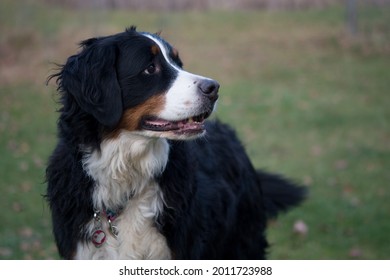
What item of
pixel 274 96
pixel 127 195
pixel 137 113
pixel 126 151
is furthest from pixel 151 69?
pixel 274 96

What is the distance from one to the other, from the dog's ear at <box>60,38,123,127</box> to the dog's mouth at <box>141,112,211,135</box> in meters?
0.18

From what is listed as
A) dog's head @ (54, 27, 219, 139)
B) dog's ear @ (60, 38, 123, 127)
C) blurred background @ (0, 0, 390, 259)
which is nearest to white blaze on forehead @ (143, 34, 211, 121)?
dog's head @ (54, 27, 219, 139)

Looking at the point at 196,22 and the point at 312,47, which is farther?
the point at 196,22

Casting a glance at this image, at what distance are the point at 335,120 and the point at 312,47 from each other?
7.04 m

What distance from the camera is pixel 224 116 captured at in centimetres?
1265

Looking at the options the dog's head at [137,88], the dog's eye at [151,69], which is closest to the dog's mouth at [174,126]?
the dog's head at [137,88]

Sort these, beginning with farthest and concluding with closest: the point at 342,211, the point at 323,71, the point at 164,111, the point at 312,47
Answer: the point at 312,47
the point at 323,71
the point at 342,211
the point at 164,111

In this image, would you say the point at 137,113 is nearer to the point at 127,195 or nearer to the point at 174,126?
the point at 174,126

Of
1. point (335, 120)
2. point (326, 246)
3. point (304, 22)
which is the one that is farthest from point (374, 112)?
point (304, 22)

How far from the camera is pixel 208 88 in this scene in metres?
3.76

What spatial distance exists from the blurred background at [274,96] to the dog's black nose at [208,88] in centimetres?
105

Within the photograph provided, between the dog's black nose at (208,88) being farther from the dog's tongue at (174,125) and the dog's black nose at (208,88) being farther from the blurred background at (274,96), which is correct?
the blurred background at (274,96)

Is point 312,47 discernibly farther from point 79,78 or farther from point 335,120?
point 79,78

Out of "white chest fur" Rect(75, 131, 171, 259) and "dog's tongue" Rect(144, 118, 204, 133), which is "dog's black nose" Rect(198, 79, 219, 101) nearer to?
"dog's tongue" Rect(144, 118, 204, 133)
